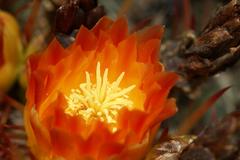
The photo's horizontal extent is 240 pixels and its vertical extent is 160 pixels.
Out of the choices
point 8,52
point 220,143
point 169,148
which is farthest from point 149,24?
point 220,143

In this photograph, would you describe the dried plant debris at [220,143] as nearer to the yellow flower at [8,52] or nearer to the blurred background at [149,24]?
the blurred background at [149,24]

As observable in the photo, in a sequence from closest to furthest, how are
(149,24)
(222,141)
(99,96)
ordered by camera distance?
(222,141) < (99,96) < (149,24)

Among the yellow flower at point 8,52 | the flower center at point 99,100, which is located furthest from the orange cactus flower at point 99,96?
the yellow flower at point 8,52

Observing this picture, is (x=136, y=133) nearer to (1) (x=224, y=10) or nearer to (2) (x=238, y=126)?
(2) (x=238, y=126)

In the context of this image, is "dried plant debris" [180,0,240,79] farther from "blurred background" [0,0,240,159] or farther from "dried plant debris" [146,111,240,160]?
"dried plant debris" [146,111,240,160]

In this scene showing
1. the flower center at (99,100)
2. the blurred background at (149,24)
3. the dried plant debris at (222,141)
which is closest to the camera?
the dried plant debris at (222,141)

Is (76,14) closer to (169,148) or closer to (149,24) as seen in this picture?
(169,148)

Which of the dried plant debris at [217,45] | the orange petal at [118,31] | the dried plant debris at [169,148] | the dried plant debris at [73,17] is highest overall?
the dried plant debris at [73,17]
